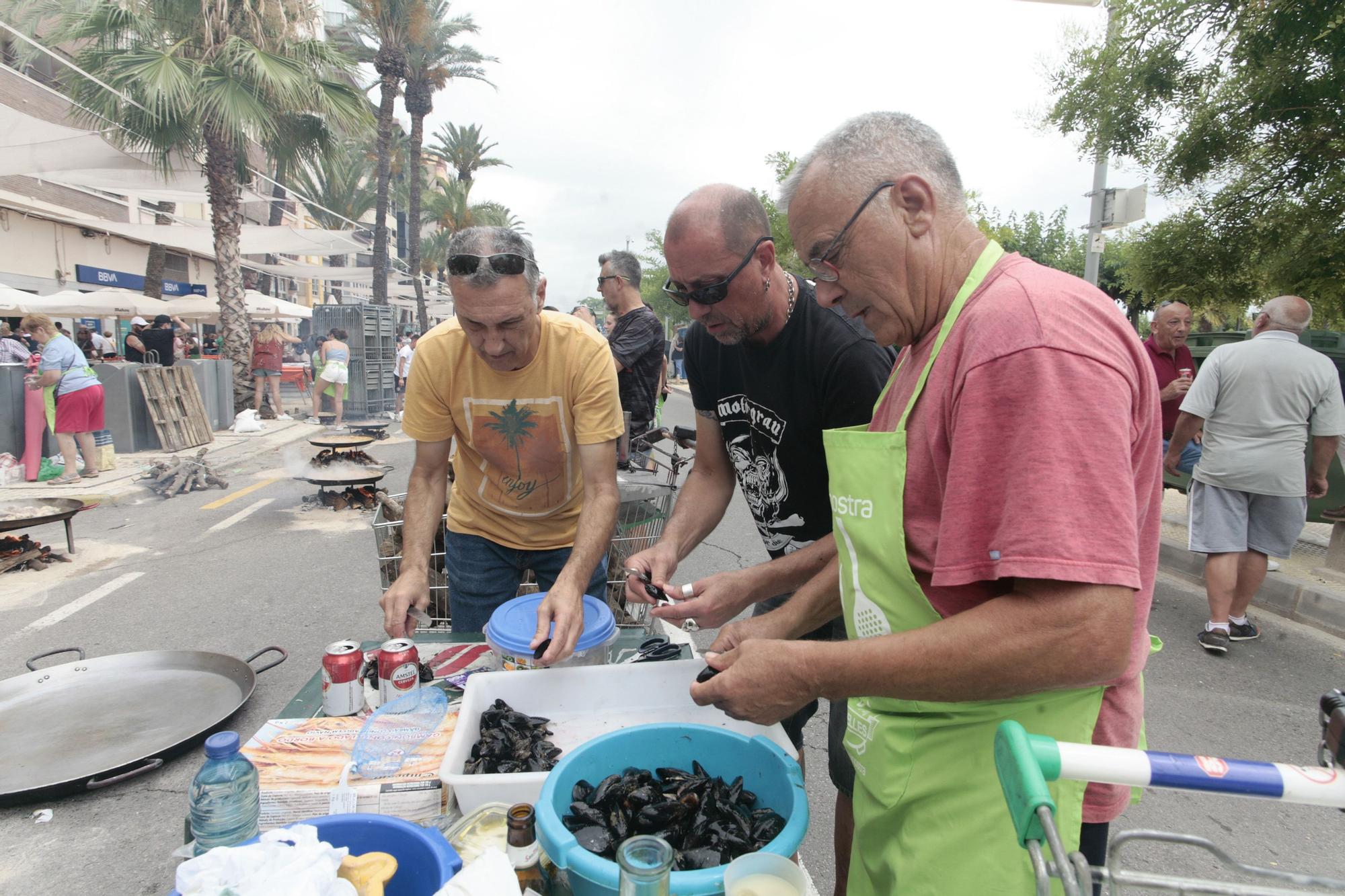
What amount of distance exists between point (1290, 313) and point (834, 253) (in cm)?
515

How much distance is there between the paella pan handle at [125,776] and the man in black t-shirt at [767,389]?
243 cm

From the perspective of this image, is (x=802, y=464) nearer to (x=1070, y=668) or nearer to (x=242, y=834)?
(x=1070, y=668)

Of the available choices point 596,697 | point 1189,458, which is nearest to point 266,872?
point 596,697

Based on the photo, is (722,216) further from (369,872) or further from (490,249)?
(369,872)

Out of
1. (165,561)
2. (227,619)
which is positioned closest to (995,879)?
(227,619)

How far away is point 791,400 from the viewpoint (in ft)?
7.27

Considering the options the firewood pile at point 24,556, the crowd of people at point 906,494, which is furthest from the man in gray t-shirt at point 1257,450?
the firewood pile at point 24,556

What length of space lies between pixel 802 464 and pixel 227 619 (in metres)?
4.84

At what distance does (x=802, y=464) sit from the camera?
2283 mm

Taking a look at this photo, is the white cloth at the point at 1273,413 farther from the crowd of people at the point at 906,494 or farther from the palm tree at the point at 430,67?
the palm tree at the point at 430,67

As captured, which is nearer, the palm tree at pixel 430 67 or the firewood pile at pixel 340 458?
the firewood pile at pixel 340 458

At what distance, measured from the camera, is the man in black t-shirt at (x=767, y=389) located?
81.3 inches

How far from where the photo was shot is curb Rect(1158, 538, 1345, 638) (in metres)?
5.24

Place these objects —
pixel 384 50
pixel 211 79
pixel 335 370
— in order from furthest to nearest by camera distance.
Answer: pixel 384 50
pixel 335 370
pixel 211 79
